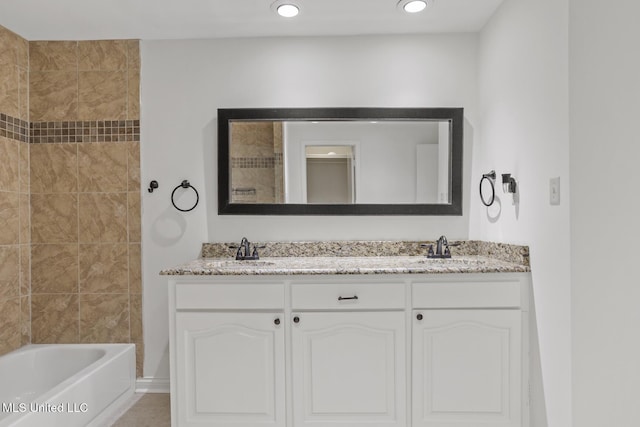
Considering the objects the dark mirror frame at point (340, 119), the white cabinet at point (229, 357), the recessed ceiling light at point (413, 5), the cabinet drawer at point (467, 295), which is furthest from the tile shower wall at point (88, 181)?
the cabinet drawer at point (467, 295)

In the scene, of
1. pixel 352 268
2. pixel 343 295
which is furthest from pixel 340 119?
pixel 343 295

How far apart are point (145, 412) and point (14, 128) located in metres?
1.77

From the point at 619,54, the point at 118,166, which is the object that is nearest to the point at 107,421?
the point at 118,166

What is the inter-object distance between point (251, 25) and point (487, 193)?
64.9 inches

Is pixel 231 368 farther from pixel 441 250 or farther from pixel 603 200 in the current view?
pixel 603 200

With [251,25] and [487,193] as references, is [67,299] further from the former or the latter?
[487,193]

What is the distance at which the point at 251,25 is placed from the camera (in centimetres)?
239

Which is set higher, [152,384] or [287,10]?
[287,10]

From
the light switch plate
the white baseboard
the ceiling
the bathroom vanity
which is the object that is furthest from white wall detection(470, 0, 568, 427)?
the white baseboard

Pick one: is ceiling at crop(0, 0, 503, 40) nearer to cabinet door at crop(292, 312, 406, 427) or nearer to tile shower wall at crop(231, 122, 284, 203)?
tile shower wall at crop(231, 122, 284, 203)

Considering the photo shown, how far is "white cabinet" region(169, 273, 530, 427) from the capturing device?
1.91 meters

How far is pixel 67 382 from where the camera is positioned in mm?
1953

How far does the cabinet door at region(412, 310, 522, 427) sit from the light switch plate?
0.56 metres

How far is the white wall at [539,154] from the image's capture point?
1.61 meters
